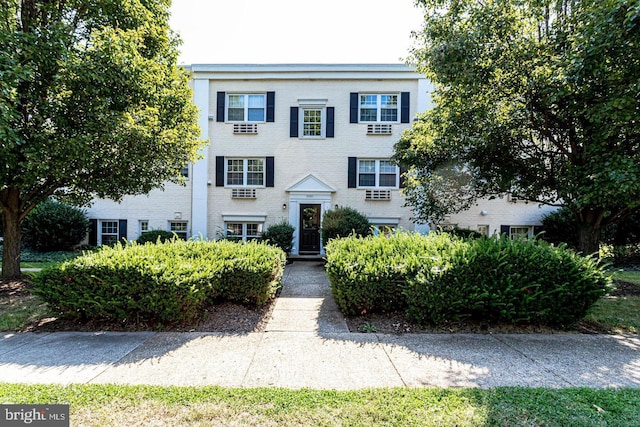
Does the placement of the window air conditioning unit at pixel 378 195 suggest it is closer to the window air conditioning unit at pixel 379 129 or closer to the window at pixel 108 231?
the window air conditioning unit at pixel 379 129

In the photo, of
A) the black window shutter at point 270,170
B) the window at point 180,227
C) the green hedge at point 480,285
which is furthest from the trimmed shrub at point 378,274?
the window at point 180,227

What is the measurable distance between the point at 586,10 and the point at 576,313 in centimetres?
529

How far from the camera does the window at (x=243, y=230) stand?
13.8m

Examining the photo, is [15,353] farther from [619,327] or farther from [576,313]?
[619,327]

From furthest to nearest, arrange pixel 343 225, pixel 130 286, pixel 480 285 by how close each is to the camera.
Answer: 1. pixel 343 225
2. pixel 480 285
3. pixel 130 286

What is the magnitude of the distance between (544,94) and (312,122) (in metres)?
9.03

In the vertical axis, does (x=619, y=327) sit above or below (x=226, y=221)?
below

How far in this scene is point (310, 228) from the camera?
44.6 feet

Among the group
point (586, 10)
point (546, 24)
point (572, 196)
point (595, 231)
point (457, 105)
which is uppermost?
point (546, 24)

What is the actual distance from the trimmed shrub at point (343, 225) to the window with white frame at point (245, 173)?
419cm

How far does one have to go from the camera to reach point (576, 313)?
188 inches

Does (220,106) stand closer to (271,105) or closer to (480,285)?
(271,105)

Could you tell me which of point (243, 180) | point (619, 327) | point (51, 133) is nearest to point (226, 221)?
point (243, 180)

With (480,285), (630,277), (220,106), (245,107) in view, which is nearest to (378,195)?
(245,107)
